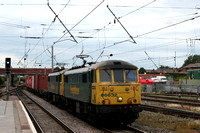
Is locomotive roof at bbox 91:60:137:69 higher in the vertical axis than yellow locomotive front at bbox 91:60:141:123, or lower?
higher

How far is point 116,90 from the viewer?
12969 millimetres

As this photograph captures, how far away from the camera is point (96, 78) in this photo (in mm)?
13133

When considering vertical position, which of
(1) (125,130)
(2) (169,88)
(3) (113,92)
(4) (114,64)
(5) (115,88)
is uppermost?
(4) (114,64)

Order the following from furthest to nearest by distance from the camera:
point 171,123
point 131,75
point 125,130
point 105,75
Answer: point 171,123, point 131,75, point 105,75, point 125,130

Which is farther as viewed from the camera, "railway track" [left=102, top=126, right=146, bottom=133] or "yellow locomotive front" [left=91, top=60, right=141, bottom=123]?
"yellow locomotive front" [left=91, top=60, right=141, bottom=123]

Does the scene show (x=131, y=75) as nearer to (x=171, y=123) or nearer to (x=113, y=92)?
(x=113, y=92)

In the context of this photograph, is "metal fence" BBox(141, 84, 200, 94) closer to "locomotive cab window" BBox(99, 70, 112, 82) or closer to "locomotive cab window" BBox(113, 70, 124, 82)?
"locomotive cab window" BBox(113, 70, 124, 82)

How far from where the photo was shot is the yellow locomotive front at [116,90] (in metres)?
12.8

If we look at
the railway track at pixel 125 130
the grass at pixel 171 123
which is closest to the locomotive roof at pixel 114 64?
the railway track at pixel 125 130

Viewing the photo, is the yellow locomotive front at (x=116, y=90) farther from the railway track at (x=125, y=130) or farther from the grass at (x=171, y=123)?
the grass at (x=171, y=123)

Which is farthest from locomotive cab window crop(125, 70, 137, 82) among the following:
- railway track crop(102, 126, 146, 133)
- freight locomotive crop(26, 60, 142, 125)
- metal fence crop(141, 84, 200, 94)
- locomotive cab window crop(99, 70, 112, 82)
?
metal fence crop(141, 84, 200, 94)

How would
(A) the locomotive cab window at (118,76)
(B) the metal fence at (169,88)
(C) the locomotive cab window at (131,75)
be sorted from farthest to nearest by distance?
(B) the metal fence at (169,88), (C) the locomotive cab window at (131,75), (A) the locomotive cab window at (118,76)

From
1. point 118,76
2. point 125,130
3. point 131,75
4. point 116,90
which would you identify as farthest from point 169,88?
point 125,130

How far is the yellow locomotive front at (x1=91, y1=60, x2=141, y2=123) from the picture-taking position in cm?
1277
